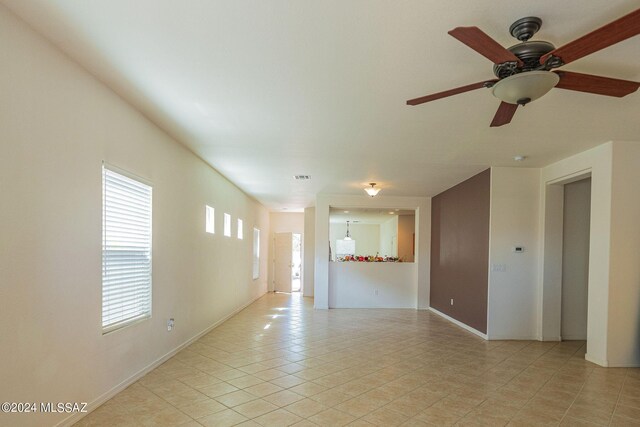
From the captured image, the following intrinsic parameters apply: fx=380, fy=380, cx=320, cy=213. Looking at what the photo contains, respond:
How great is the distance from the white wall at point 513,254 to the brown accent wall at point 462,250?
6.1 inches

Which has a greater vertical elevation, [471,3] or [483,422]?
[471,3]

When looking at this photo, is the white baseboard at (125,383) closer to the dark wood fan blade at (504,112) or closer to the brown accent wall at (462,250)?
the dark wood fan blade at (504,112)

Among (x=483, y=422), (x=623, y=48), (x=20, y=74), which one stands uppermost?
(x=623, y=48)

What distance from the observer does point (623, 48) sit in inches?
93.2

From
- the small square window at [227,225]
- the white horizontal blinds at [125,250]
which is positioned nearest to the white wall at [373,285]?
the small square window at [227,225]

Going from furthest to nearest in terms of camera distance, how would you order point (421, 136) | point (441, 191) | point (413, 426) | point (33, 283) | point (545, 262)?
point (441, 191)
point (545, 262)
point (421, 136)
point (413, 426)
point (33, 283)

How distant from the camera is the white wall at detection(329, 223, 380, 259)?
55.1 feet

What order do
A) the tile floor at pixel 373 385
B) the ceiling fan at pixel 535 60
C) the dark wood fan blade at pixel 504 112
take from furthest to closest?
the tile floor at pixel 373 385 < the dark wood fan blade at pixel 504 112 < the ceiling fan at pixel 535 60

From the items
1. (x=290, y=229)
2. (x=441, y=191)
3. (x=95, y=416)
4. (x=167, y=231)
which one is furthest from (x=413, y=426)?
(x=290, y=229)

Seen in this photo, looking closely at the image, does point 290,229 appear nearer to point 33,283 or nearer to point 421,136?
point 421,136

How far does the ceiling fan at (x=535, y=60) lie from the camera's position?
5.90 ft

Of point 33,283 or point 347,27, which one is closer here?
point 347,27

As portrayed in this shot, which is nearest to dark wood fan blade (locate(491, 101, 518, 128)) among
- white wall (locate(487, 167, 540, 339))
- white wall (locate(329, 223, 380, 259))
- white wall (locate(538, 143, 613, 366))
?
white wall (locate(538, 143, 613, 366))

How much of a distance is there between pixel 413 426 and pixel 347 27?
9.35ft
